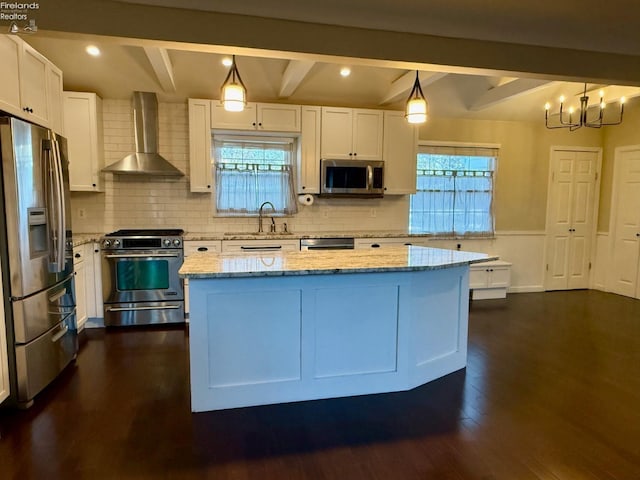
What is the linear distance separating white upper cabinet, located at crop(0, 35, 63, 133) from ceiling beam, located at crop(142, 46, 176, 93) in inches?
29.7

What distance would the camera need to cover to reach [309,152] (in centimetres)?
480

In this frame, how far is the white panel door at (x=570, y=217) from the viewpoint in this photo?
598cm

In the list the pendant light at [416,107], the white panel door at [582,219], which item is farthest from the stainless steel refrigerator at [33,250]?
the white panel door at [582,219]

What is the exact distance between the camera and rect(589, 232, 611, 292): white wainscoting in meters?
6.03

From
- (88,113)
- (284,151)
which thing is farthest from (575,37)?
(88,113)

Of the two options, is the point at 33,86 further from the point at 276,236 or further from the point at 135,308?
the point at 276,236

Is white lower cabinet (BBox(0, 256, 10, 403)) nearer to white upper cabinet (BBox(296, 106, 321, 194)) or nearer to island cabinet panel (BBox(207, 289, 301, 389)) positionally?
island cabinet panel (BBox(207, 289, 301, 389))

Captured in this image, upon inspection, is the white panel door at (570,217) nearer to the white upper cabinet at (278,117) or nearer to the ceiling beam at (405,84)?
the ceiling beam at (405,84)

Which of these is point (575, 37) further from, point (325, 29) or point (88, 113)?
point (88, 113)

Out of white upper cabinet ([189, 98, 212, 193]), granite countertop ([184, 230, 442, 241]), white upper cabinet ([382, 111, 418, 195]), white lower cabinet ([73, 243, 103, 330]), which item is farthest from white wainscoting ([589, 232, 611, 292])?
white lower cabinet ([73, 243, 103, 330])

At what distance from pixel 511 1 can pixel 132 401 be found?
3500 millimetres

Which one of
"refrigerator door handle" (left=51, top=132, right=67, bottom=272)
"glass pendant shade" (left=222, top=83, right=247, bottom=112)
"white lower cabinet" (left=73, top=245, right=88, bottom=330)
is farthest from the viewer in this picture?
"white lower cabinet" (left=73, top=245, right=88, bottom=330)

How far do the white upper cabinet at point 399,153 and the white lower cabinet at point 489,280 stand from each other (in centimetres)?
151

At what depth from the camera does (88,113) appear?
4.23m
